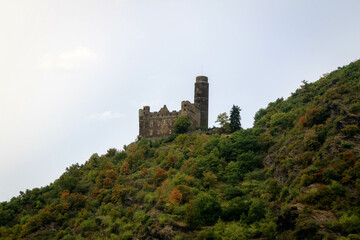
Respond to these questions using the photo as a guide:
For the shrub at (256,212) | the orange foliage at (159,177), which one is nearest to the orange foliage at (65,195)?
the orange foliage at (159,177)

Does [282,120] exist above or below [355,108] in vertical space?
above

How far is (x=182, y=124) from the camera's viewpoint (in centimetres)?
9062

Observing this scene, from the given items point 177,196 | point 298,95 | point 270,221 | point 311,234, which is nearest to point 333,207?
point 311,234

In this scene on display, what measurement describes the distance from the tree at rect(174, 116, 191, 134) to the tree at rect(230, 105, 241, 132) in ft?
26.9

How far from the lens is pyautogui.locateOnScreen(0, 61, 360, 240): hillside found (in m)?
52.4

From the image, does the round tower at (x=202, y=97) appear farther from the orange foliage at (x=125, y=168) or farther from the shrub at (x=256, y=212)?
the shrub at (x=256, y=212)

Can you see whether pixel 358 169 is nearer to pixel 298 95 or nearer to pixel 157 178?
pixel 157 178

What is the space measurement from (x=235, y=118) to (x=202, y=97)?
38.8 feet

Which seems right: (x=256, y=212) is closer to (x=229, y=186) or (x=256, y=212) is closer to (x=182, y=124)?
(x=229, y=186)

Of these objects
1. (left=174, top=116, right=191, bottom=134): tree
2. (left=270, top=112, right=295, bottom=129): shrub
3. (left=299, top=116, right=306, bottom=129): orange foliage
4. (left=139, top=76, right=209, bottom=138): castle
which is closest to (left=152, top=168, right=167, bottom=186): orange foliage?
(left=174, top=116, right=191, bottom=134): tree

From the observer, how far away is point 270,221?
5425 cm

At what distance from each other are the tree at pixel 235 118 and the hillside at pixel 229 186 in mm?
4354

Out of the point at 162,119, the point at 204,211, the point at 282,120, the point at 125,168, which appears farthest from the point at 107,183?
the point at 282,120

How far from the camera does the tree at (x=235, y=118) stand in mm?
91000
